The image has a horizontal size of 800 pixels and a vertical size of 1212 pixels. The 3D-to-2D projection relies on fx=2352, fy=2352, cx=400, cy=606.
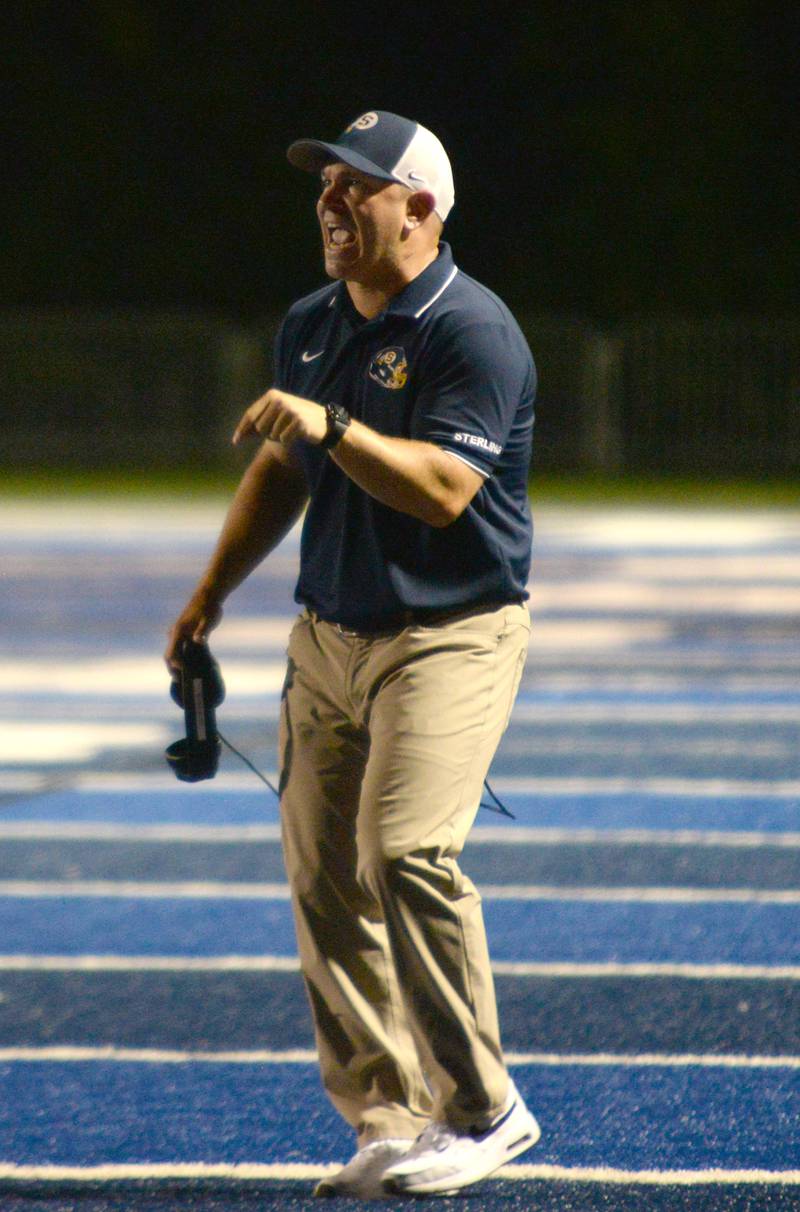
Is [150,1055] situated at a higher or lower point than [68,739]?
higher

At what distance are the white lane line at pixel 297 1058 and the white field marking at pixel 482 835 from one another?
2579 mm

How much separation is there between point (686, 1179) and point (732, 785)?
4758 mm

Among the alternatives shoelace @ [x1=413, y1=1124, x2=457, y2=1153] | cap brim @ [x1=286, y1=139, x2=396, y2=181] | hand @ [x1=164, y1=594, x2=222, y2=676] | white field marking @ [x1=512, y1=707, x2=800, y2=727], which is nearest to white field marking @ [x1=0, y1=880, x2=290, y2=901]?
hand @ [x1=164, y1=594, x2=222, y2=676]

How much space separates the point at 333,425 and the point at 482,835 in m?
4.40

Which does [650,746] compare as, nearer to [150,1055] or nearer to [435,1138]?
[150,1055]

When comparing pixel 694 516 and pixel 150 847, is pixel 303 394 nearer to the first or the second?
pixel 150 847

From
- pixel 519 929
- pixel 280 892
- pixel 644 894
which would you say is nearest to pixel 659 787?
pixel 644 894

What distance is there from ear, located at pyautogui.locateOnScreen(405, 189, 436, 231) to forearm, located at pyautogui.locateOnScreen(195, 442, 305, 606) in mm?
535

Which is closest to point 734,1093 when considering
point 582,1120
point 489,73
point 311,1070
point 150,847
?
point 582,1120

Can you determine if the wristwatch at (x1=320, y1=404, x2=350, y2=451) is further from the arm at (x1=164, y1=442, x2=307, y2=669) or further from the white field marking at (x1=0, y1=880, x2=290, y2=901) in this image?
the white field marking at (x1=0, y1=880, x2=290, y2=901)

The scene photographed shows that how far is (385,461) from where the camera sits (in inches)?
155

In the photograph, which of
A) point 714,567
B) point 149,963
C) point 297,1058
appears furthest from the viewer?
point 714,567

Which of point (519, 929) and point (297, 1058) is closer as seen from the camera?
point (297, 1058)

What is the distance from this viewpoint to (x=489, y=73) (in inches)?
1276
